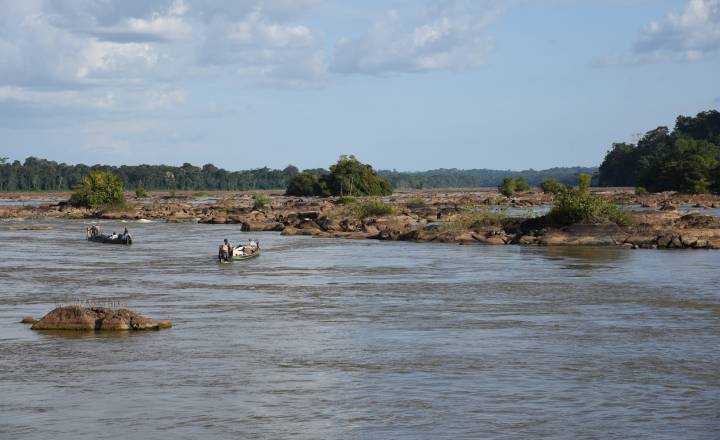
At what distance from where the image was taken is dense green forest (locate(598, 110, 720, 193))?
13838 centimetres

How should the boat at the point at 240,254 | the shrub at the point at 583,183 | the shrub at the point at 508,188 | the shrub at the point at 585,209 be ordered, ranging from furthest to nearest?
the shrub at the point at 508,188, the shrub at the point at 583,183, the shrub at the point at 585,209, the boat at the point at 240,254

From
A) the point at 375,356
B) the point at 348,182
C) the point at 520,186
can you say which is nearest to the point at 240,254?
the point at 375,356

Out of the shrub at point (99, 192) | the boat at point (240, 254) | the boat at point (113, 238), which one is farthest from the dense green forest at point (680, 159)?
the boat at point (240, 254)

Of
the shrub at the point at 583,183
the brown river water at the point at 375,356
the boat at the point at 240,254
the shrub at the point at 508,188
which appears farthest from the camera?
the shrub at the point at 508,188

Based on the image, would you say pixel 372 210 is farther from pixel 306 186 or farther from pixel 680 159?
pixel 680 159

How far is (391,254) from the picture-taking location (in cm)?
5475

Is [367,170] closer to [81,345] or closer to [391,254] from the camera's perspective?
[391,254]

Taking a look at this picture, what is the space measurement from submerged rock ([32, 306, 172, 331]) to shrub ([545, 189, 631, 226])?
35787mm

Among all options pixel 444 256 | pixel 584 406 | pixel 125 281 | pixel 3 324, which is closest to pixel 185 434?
pixel 584 406

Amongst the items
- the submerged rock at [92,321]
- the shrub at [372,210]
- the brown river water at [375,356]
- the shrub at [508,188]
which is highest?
the shrub at [508,188]

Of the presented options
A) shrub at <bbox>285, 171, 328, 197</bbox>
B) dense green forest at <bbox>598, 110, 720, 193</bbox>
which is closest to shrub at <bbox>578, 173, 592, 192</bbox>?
dense green forest at <bbox>598, 110, 720, 193</bbox>

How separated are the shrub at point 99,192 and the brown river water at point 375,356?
68787mm

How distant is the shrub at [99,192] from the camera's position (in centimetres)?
11275

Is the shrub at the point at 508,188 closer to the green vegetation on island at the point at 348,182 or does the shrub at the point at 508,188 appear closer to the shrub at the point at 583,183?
the green vegetation on island at the point at 348,182
